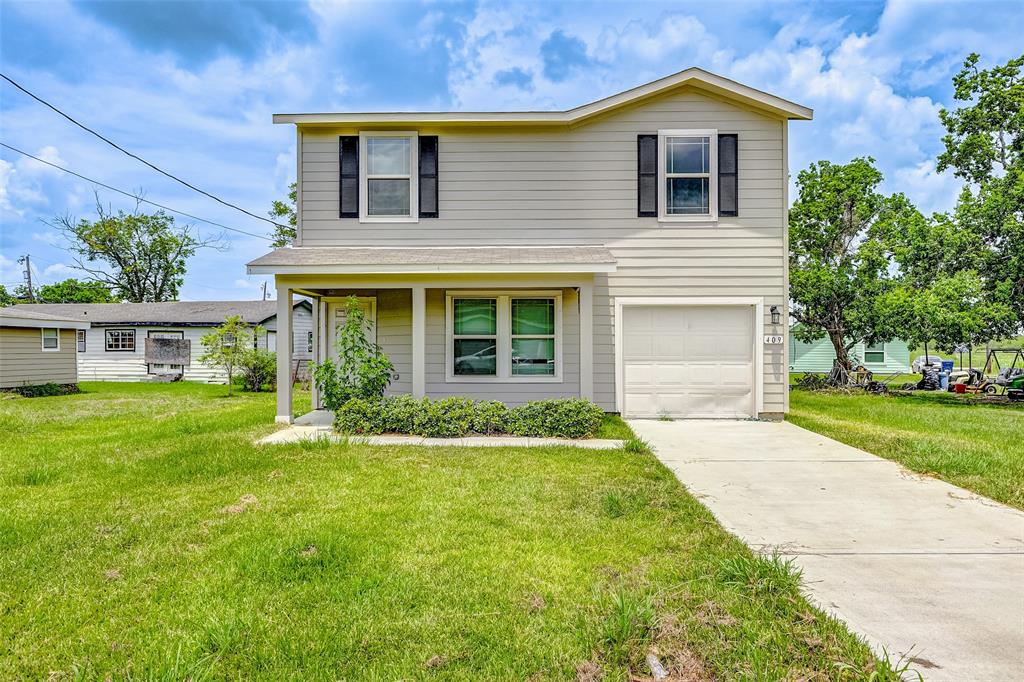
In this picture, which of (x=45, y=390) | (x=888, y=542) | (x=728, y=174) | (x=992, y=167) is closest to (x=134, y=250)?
(x=45, y=390)

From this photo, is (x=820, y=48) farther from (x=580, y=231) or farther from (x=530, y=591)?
(x=530, y=591)

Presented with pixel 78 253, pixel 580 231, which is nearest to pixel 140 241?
pixel 78 253

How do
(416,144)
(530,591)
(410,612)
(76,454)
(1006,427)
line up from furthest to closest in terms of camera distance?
(416,144) < (1006,427) < (76,454) < (530,591) < (410,612)

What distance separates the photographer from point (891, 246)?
541 inches

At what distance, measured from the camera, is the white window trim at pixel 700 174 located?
8.98m

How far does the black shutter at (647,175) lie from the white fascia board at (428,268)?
1979 mm

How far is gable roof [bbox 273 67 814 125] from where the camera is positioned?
869 cm

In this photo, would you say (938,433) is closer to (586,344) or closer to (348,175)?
(586,344)

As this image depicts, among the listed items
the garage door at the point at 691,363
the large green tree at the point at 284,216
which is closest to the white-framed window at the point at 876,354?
the garage door at the point at 691,363

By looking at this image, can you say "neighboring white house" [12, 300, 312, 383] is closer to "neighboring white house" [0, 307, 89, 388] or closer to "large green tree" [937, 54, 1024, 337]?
"neighboring white house" [0, 307, 89, 388]

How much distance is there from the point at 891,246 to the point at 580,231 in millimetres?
Answer: 10293

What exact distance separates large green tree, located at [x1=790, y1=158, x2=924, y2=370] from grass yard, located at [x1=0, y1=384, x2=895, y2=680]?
37.2ft

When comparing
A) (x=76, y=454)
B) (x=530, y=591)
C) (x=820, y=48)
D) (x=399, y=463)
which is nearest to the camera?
(x=530, y=591)

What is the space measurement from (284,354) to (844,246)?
15005 mm
